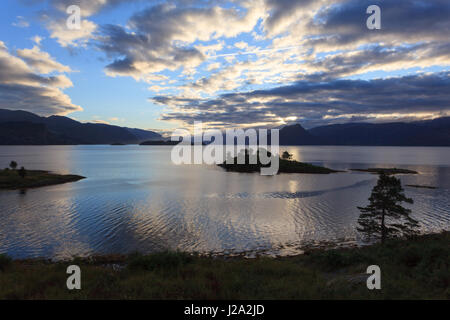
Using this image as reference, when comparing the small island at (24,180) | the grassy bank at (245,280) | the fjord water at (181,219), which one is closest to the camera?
the grassy bank at (245,280)

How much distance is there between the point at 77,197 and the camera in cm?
5772

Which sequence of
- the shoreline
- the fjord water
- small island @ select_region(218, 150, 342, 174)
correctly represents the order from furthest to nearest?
1. small island @ select_region(218, 150, 342, 174)
2. the shoreline
3. the fjord water

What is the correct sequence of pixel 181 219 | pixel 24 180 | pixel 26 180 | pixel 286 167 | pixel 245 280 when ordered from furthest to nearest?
pixel 286 167
pixel 26 180
pixel 24 180
pixel 181 219
pixel 245 280

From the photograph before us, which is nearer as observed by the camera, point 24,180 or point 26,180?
point 24,180

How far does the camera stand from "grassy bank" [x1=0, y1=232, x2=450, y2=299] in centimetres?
1155

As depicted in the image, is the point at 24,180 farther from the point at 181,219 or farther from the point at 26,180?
the point at 181,219

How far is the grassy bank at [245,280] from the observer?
1155 cm

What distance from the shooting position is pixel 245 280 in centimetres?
1395

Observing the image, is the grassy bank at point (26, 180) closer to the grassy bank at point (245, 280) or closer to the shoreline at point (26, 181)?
the shoreline at point (26, 181)

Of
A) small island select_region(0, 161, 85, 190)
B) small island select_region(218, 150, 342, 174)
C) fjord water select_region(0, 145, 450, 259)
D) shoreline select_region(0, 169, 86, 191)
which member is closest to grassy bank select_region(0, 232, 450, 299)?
fjord water select_region(0, 145, 450, 259)

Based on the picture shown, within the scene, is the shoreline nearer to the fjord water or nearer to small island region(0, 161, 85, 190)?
small island region(0, 161, 85, 190)

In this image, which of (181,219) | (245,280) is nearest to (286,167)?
(181,219)

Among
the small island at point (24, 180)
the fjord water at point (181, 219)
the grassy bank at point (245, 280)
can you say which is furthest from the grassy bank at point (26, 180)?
the grassy bank at point (245, 280)
